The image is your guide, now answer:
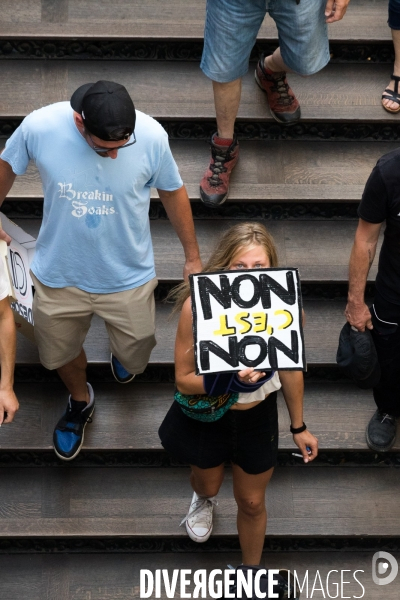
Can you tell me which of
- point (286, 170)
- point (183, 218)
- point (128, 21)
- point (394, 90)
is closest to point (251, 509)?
point (183, 218)

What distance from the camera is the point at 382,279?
330 cm

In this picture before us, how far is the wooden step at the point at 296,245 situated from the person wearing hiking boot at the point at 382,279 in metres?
0.54

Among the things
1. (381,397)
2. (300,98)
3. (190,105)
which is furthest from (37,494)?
(300,98)

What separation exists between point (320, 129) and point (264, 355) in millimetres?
1982

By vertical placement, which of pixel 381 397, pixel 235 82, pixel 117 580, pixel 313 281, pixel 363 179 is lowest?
pixel 117 580

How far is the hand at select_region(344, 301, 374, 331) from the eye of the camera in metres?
3.32

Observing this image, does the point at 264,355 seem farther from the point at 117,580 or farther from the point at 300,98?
the point at 300,98

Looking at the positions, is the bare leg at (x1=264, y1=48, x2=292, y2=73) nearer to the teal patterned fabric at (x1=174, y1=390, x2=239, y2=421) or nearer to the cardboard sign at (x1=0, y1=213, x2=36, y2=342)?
the cardboard sign at (x1=0, y1=213, x2=36, y2=342)

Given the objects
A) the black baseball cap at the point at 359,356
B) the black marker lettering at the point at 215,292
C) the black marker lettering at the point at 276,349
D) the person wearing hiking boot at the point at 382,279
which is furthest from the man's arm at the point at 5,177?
the black baseball cap at the point at 359,356

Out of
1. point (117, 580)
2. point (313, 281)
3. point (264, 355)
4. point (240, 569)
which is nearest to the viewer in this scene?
point (240, 569)

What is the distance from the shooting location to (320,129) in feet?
13.7

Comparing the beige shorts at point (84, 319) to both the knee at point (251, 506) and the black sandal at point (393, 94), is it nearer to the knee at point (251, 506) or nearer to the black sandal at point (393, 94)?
the knee at point (251, 506)

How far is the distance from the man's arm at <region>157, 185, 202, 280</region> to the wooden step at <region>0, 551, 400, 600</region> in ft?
4.57

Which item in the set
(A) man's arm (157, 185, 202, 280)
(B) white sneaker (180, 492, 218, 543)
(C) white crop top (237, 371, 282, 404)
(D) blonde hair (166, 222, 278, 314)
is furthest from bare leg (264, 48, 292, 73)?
(B) white sneaker (180, 492, 218, 543)
